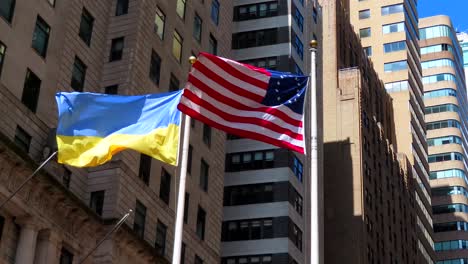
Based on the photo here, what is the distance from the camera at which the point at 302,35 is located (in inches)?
3287

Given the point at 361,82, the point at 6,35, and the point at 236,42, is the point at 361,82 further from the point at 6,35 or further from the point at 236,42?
the point at 6,35

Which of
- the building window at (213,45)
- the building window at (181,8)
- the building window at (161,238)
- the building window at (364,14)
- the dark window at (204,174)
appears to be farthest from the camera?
the building window at (364,14)

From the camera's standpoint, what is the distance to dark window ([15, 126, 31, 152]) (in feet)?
143

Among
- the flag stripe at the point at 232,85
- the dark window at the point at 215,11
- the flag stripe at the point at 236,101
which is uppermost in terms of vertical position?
the dark window at the point at 215,11

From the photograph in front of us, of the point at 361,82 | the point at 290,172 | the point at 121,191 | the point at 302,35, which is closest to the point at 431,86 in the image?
the point at 361,82

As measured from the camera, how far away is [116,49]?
54594 millimetres

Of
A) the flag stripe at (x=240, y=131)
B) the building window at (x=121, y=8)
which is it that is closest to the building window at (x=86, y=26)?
the building window at (x=121, y=8)

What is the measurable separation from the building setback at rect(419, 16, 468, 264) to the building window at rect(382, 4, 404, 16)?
22.8 m

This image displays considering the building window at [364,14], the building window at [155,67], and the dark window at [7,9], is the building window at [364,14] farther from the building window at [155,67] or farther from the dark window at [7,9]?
the dark window at [7,9]

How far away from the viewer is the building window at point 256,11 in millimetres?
83250

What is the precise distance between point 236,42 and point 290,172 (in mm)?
15097

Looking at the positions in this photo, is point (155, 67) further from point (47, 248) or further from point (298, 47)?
point (298, 47)

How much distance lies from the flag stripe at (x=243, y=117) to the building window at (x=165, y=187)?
83.1 feet

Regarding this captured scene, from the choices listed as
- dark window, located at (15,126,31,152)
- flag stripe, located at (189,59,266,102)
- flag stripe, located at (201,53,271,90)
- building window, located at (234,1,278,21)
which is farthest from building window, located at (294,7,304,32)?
flag stripe, located at (189,59,266,102)
